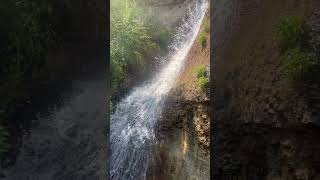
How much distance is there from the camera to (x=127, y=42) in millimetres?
9711

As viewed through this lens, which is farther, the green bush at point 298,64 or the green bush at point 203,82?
the green bush at point 203,82

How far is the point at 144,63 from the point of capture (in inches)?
392

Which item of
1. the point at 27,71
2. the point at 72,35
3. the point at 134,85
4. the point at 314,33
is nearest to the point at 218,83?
the point at 314,33

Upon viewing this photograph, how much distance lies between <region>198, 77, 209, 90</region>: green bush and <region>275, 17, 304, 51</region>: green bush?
168 centimetres

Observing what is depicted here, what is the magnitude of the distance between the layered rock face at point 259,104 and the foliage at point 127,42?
144 inches

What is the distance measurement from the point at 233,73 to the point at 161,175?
244cm

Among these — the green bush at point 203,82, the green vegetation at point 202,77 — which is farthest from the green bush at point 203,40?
the green bush at point 203,82

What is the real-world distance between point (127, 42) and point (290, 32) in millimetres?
5898

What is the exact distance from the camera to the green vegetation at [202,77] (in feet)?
19.7

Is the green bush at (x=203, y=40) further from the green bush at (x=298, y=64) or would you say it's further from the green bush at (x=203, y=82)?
the green bush at (x=298, y=64)

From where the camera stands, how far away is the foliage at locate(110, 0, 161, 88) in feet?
30.9

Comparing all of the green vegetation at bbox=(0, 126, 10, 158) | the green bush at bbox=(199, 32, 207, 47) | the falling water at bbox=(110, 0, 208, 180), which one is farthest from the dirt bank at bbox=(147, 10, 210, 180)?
the green vegetation at bbox=(0, 126, 10, 158)

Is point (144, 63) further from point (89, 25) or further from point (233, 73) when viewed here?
point (89, 25)

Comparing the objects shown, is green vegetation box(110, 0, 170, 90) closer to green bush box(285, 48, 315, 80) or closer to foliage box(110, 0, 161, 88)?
foliage box(110, 0, 161, 88)
